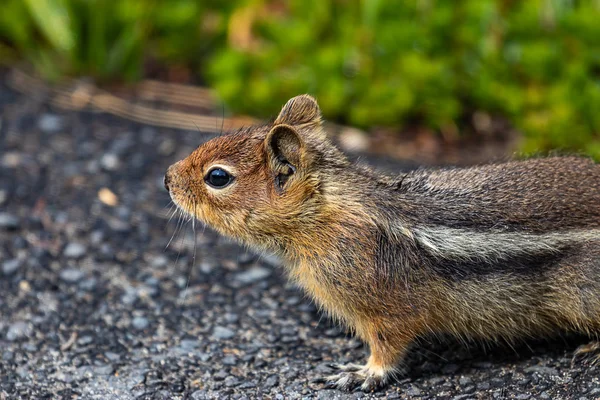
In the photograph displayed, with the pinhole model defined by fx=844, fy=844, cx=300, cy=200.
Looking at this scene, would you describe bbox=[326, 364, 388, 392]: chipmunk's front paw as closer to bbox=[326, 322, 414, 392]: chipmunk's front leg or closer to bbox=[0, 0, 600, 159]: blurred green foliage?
bbox=[326, 322, 414, 392]: chipmunk's front leg

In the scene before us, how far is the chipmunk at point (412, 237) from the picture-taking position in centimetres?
402

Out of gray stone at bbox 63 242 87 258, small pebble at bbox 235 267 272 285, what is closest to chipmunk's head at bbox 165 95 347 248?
small pebble at bbox 235 267 272 285

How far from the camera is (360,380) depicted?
4.19 metres

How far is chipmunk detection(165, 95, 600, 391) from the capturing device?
13.2ft

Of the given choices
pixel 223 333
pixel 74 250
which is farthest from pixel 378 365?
pixel 74 250

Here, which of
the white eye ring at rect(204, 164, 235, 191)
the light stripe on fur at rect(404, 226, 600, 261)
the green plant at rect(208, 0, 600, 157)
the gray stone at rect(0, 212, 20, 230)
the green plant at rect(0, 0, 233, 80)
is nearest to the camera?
the light stripe on fur at rect(404, 226, 600, 261)

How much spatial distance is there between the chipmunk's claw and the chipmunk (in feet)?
0.36

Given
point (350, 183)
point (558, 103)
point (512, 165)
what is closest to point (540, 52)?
point (558, 103)

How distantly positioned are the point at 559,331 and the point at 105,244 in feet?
9.61

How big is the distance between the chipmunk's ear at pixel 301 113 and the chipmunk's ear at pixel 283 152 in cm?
40

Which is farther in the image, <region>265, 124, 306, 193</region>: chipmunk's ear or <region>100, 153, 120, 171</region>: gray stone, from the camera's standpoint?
<region>100, 153, 120, 171</region>: gray stone

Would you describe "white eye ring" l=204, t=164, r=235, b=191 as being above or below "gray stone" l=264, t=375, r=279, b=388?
above

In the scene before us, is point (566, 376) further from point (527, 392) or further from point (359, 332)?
point (359, 332)

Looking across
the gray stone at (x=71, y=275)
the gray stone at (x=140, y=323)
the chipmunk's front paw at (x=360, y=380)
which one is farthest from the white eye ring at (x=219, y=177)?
the gray stone at (x=71, y=275)
